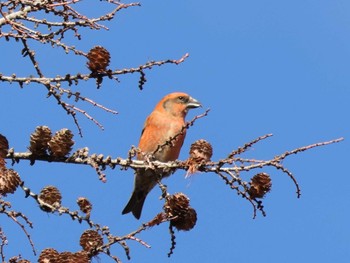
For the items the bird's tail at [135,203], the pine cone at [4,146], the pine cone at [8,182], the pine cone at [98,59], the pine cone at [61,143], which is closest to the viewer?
the pine cone at [8,182]

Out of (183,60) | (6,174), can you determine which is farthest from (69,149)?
(183,60)

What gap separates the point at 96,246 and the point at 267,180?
2.71 ft

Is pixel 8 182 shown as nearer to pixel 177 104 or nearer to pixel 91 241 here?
pixel 91 241

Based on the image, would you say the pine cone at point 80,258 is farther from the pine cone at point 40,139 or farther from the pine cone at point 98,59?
the pine cone at point 98,59

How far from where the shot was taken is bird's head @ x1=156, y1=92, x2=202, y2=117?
663 centimetres

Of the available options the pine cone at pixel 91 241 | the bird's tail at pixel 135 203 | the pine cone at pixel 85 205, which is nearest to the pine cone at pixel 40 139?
the pine cone at pixel 85 205

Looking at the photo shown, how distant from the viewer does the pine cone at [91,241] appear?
3090mm

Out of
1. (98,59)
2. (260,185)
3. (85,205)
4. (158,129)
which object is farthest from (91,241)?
(158,129)

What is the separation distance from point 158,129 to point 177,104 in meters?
0.47

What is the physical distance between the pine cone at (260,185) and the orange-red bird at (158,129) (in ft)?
8.41

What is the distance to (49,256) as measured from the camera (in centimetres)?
Result: 277

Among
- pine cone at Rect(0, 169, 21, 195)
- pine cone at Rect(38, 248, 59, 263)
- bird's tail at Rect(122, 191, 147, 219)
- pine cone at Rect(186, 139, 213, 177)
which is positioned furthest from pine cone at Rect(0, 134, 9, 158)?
bird's tail at Rect(122, 191, 147, 219)

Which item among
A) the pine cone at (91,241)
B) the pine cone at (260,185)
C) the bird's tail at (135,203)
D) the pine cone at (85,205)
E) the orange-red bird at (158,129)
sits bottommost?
the pine cone at (91,241)

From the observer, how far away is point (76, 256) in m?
2.77
